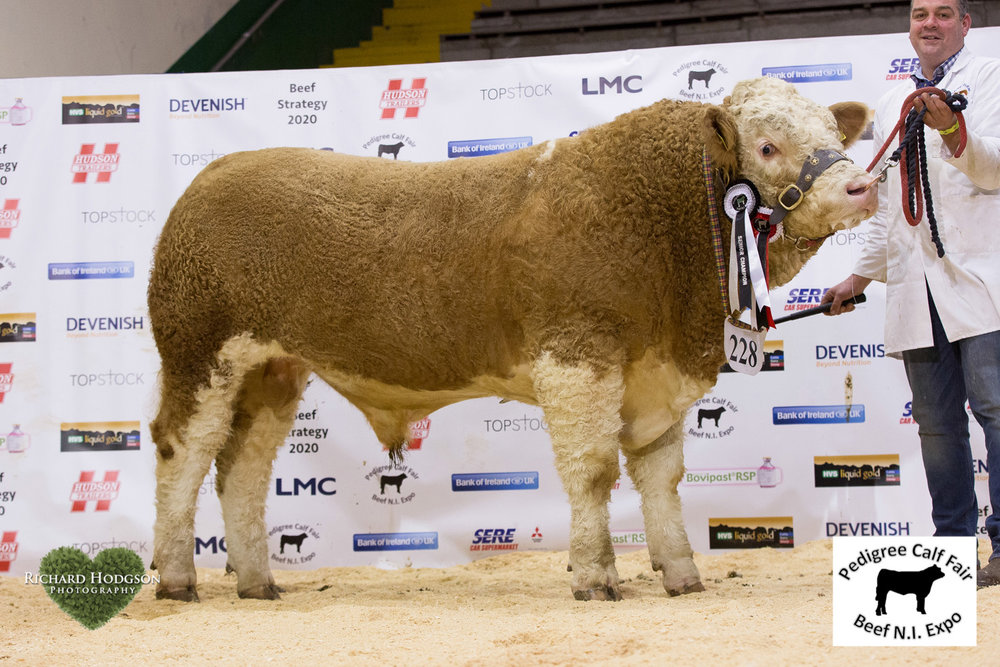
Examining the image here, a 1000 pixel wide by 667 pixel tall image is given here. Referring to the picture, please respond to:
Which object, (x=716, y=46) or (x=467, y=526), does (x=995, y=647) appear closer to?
(x=467, y=526)

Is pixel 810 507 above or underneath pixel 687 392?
underneath

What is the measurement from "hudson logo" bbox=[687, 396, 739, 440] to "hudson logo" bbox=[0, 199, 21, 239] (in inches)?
163

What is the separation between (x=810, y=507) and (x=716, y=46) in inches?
104

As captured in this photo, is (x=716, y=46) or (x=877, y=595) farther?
(x=716, y=46)

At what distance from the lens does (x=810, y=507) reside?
5.40m

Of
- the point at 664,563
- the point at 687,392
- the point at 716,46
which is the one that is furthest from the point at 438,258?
the point at 716,46

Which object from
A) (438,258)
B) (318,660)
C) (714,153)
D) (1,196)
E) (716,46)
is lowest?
(318,660)

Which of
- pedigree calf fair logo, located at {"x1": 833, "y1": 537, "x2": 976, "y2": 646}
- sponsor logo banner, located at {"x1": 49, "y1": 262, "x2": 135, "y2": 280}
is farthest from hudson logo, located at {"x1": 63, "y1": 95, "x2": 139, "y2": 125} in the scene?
pedigree calf fair logo, located at {"x1": 833, "y1": 537, "x2": 976, "y2": 646}

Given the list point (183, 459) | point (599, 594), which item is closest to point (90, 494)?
point (183, 459)

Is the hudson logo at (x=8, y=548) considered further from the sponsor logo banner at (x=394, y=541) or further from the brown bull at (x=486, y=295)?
the sponsor logo banner at (x=394, y=541)

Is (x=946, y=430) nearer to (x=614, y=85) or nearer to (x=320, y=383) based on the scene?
(x=614, y=85)

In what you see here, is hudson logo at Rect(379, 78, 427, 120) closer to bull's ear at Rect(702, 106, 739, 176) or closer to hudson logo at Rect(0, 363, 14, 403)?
bull's ear at Rect(702, 106, 739, 176)

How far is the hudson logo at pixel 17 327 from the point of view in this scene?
18.6 ft

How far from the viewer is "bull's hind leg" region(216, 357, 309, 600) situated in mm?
4527
